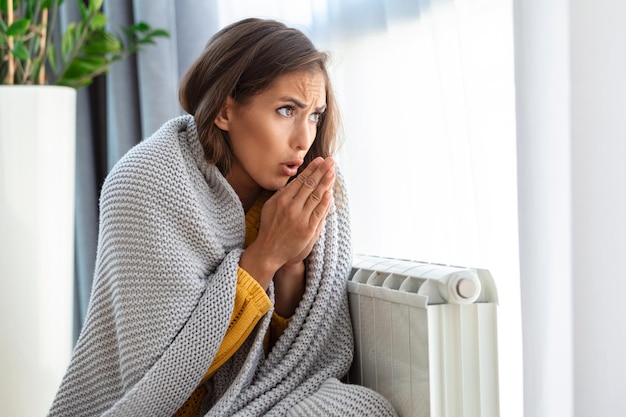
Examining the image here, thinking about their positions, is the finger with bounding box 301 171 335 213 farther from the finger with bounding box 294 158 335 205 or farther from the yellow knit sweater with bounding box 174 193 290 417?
the yellow knit sweater with bounding box 174 193 290 417

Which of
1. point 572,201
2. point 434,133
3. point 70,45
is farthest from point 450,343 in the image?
point 70,45

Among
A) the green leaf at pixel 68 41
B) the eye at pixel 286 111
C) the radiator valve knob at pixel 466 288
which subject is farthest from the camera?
the green leaf at pixel 68 41

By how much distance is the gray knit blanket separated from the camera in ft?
3.67

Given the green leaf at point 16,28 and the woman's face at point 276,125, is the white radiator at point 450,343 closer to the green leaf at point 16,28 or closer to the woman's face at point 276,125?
the woman's face at point 276,125

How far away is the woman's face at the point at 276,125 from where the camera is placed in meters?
1.22

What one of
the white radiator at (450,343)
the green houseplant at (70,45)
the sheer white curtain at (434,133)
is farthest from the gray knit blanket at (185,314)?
the green houseplant at (70,45)

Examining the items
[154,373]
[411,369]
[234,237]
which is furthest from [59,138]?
[411,369]

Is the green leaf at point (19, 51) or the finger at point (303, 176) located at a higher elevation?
the green leaf at point (19, 51)

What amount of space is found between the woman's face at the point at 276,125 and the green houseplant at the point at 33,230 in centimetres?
85

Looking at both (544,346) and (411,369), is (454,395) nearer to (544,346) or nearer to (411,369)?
(411,369)

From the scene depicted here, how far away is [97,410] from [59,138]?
0.97 metres

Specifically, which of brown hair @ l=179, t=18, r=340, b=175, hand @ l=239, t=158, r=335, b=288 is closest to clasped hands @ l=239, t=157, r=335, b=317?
hand @ l=239, t=158, r=335, b=288

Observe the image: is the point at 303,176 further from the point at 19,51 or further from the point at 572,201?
the point at 19,51

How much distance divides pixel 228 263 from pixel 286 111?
26cm
